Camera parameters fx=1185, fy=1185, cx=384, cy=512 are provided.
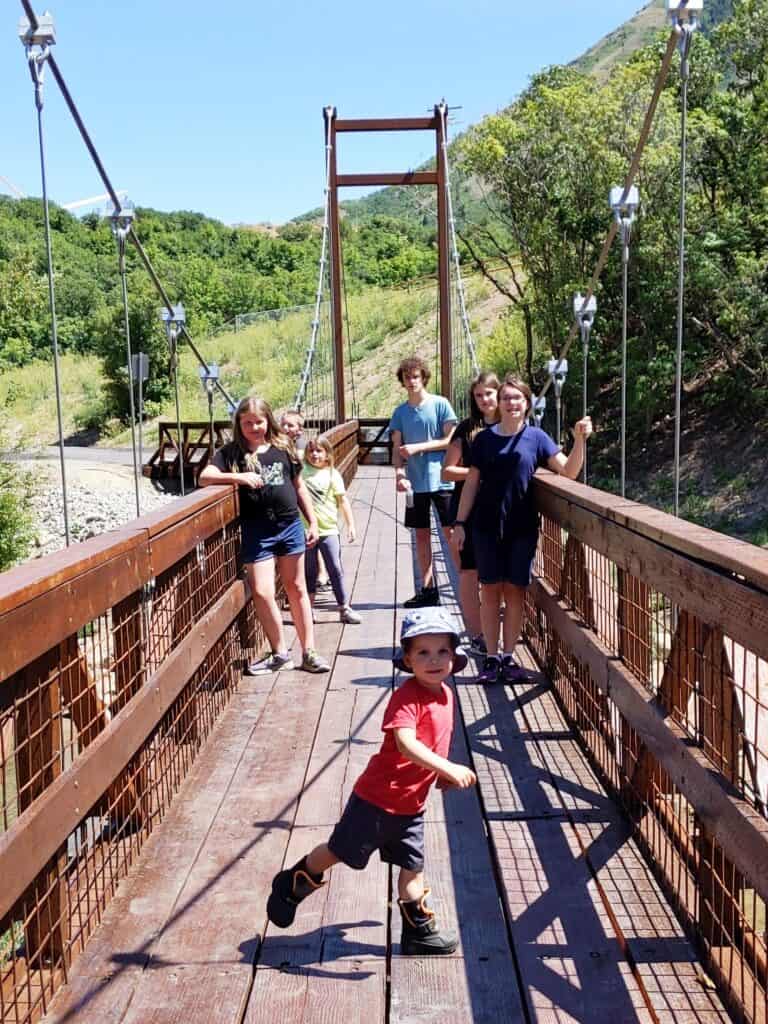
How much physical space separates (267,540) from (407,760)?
7.15ft

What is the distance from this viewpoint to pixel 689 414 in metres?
22.1

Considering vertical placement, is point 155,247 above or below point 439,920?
above

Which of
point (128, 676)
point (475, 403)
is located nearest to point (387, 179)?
point (475, 403)

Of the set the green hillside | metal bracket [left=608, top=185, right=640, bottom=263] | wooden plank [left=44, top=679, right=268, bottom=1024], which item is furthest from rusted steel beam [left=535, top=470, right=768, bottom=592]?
the green hillside

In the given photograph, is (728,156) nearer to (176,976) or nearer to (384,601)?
(384,601)

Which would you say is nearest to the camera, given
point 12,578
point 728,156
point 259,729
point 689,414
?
point 12,578

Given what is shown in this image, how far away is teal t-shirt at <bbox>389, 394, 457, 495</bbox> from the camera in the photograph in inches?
211

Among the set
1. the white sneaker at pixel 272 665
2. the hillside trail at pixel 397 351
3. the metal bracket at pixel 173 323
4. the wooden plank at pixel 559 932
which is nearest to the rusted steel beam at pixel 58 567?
the wooden plank at pixel 559 932

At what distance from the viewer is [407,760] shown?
7.66 feet

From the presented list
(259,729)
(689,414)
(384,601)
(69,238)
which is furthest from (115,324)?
(259,729)

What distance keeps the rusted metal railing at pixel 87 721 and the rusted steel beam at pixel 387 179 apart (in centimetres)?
1213

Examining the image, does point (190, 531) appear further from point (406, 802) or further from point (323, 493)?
point (323, 493)

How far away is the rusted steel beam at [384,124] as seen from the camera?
15.1m

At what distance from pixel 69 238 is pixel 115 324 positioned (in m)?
8.68
